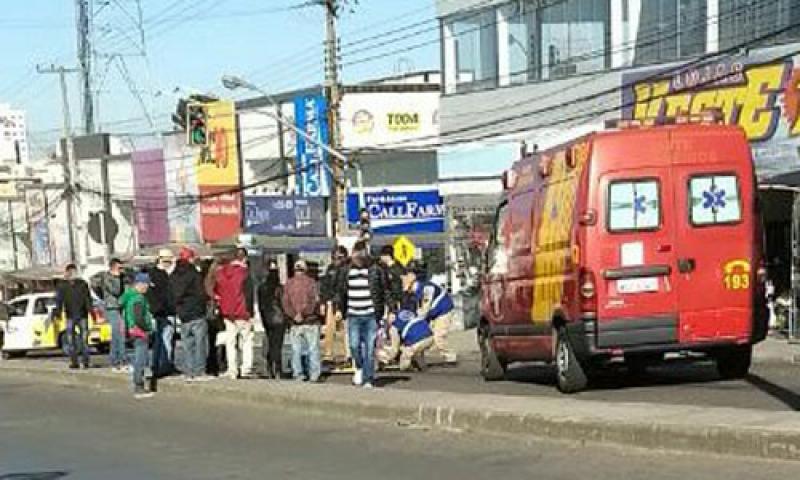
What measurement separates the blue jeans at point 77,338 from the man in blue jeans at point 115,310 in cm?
110

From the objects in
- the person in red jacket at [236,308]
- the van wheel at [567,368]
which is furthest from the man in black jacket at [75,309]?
the van wheel at [567,368]

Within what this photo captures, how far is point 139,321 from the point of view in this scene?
1634 centimetres

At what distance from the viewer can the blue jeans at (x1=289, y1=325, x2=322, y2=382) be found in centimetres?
1614

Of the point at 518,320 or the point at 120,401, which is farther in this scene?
the point at 120,401

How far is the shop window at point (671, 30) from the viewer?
2675 cm

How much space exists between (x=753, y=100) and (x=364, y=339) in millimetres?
12015

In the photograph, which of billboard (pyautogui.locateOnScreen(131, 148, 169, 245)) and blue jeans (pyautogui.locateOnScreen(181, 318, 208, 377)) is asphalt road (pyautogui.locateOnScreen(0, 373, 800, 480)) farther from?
billboard (pyautogui.locateOnScreen(131, 148, 169, 245))

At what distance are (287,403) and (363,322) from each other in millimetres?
1399

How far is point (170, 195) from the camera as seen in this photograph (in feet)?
166

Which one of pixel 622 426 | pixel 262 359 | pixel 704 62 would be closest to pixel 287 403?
pixel 622 426

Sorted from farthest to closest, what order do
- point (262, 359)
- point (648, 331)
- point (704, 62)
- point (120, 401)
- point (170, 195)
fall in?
point (170, 195)
point (704, 62)
point (262, 359)
point (120, 401)
point (648, 331)

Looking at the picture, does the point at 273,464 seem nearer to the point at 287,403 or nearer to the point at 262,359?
the point at 287,403

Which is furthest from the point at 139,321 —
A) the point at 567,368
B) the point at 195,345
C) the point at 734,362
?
the point at 734,362

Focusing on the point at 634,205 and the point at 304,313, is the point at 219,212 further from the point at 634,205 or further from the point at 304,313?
the point at 634,205
